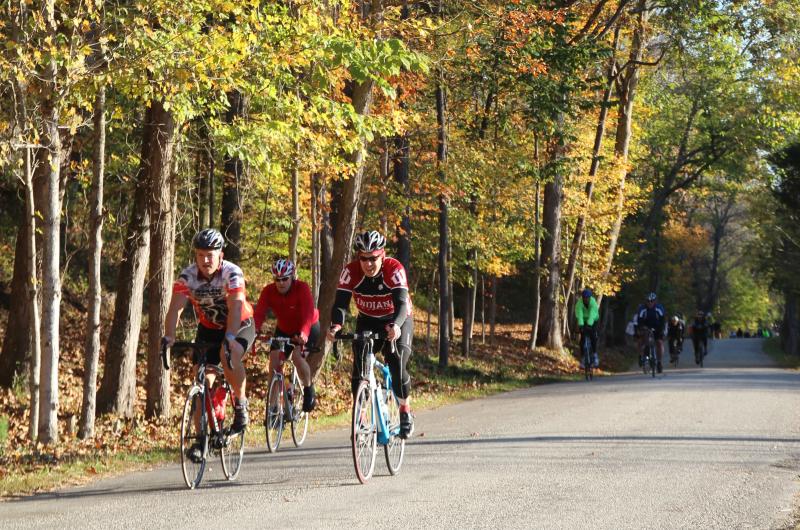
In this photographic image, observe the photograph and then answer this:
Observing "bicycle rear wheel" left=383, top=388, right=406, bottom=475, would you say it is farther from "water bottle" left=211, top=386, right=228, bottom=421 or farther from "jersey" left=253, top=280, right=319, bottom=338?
"jersey" left=253, top=280, right=319, bottom=338

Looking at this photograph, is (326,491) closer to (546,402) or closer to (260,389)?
(546,402)

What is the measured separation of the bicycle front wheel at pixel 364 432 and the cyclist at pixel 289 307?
8.16ft

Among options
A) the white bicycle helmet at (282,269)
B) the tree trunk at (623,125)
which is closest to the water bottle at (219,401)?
the white bicycle helmet at (282,269)

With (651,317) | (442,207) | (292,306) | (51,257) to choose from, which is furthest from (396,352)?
(651,317)

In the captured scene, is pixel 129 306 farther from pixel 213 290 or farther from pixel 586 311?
pixel 586 311

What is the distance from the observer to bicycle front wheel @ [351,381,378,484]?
948 cm

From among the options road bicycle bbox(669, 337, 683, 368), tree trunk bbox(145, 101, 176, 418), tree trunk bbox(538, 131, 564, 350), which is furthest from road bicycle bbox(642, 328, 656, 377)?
tree trunk bbox(145, 101, 176, 418)

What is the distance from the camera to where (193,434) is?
960cm

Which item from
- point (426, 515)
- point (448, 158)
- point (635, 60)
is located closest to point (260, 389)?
point (448, 158)

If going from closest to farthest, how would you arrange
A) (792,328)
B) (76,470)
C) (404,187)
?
(76,470) < (404,187) < (792,328)

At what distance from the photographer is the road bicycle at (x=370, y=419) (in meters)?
9.58

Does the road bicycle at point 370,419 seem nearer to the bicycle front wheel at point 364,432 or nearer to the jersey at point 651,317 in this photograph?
the bicycle front wheel at point 364,432

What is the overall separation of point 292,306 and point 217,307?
8.41 feet

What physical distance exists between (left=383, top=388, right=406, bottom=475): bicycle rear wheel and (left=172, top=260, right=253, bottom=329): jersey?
5.21ft
